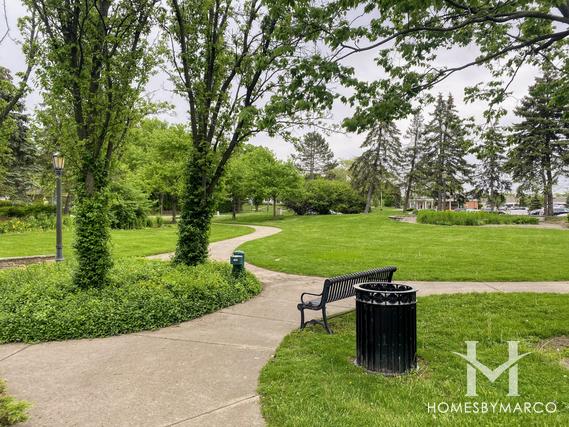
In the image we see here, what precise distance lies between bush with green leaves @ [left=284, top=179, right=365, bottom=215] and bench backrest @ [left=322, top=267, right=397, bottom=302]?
36.0 meters

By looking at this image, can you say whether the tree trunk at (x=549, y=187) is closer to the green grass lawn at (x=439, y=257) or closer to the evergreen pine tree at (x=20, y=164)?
the green grass lawn at (x=439, y=257)

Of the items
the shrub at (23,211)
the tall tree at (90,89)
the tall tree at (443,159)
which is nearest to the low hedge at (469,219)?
the tall tree at (443,159)

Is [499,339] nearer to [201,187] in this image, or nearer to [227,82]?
[201,187]

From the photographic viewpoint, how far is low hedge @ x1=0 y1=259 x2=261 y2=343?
5516 mm

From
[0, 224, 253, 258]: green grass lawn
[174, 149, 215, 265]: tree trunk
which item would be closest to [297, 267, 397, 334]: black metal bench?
[174, 149, 215, 265]: tree trunk

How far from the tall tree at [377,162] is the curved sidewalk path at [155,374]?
1645 inches

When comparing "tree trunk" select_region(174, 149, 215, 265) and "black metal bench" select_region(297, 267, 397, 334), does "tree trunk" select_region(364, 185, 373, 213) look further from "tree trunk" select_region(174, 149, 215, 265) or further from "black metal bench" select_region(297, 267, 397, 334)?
"black metal bench" select_region(297, 267, 397, 334)

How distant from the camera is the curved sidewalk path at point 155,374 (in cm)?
340

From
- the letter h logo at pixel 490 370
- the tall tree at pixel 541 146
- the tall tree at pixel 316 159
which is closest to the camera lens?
the letter h logo at pixel 490 370

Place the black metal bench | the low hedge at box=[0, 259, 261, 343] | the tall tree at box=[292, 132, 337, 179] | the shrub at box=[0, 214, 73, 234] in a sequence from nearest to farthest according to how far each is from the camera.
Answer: the low hedge at box=[0, 259, 261, 343] → the black metal bench → the shrub at box=[0, 214, 73, 234] → the tall tree at box=[292, 132, 337, 179]

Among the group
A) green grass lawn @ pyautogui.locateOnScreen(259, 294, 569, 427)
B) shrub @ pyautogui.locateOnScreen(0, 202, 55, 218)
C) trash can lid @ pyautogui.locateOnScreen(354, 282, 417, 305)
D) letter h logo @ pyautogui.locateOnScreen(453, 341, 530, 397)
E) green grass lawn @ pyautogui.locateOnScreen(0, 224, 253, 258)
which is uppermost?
shrub @ pyautogui.locateOnScreen(0, 202, 55, 218)

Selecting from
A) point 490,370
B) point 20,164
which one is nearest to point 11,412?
point 490,370

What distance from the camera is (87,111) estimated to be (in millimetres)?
7109

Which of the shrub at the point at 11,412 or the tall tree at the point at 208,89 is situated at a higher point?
the tall tree at the point at 208,89
